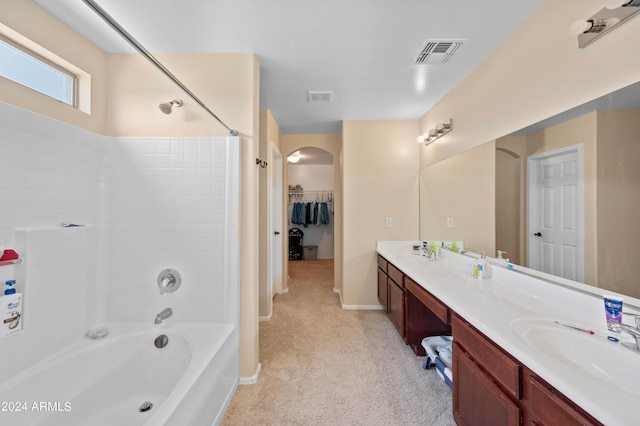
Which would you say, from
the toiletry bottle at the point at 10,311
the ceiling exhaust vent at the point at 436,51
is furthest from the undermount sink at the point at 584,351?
the toiletry bottle at the point at 10,311

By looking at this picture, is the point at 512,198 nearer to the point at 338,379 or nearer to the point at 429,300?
the point at 429,300

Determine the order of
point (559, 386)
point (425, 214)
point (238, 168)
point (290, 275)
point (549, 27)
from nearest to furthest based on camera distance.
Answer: point (559, 386), point (549, 27), point (238, 168), point (425, 214), point (290, 275)

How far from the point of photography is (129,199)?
1.89 meters

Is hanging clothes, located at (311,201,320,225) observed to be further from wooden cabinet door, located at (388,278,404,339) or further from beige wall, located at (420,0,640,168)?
beige wall, located at (420,0,640,168)

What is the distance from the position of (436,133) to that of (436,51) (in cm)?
98

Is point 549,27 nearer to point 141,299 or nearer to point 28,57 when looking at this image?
point 28,57

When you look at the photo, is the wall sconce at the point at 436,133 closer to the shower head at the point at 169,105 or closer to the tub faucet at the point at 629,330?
the tub faucet at the point at 629,330

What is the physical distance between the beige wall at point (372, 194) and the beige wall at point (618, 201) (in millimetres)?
2066

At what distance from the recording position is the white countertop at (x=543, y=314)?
0.69 metres

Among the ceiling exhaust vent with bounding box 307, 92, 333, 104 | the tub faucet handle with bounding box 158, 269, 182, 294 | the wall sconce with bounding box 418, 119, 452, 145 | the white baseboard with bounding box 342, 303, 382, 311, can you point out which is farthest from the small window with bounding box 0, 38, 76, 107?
the white baseboard with bounding box 342, 303, 382, 311

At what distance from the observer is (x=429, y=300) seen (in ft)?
5.77

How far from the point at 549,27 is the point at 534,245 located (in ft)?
4.05

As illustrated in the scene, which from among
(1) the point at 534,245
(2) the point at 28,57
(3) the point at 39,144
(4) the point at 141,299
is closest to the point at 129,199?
(3) the point at 39,144

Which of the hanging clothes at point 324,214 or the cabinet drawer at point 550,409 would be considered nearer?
the cabinet drawer at point 550,409
